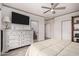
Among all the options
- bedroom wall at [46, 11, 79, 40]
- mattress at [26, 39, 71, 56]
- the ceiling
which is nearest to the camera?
mattress at [26, 39, 71, 56]

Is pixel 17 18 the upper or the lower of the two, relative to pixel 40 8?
lower

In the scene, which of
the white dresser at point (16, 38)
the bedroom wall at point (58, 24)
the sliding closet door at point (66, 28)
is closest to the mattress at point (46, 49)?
the bedroom wall at point (58, 24)

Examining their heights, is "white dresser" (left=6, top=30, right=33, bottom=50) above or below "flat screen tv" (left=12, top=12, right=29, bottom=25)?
below

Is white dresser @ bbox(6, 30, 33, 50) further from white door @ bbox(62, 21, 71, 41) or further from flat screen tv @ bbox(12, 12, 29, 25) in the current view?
white door @ bbox(62, 21, 71, 41)

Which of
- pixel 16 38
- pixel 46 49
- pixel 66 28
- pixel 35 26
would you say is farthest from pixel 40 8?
pixel 16 38

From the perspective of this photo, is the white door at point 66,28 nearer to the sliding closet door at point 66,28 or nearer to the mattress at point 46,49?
the sliding closet door at point 66,28

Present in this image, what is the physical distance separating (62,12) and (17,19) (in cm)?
95

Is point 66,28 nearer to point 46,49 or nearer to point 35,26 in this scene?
point 35,26

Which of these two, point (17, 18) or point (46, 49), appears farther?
point (17, 18)

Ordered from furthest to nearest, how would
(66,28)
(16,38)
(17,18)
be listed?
(16,38), (66,28), (17,18)

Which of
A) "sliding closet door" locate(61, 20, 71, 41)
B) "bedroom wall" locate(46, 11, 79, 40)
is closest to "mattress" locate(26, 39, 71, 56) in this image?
"bedroom wall" locate(46, 11, 79, 40)

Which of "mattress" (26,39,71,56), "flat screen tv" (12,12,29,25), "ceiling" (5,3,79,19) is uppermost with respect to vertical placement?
"ceiling" (5,3,79,19)

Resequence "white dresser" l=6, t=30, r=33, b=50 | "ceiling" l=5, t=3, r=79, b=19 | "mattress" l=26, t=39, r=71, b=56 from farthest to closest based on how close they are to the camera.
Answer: "white dresser" l=6, t=30, r=33, b=50 → "ceiling" l=5, t=3, r=79, b=19 → "mattress" l=26, t=39, r=71, b=56

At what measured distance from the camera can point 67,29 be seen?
5.90 feet
